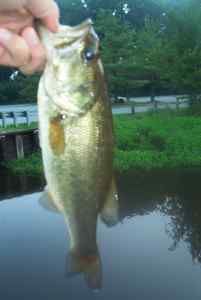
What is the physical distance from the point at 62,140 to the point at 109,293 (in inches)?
166

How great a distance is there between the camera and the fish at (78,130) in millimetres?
2031

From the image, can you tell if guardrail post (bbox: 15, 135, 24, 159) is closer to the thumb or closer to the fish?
the fish

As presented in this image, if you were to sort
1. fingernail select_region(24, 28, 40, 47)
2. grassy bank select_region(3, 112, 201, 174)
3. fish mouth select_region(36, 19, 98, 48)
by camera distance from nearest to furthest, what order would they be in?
fish mouth select_region(36, 19, 98, 48) → fingernail select_region(24, 28, 40, 47) → grassy bank select_region(3, 112, 201, 174)

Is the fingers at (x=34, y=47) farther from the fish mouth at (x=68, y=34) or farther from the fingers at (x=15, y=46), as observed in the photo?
the fish mouth at (x=68, y=34)

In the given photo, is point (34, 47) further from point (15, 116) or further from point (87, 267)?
point (15, 116)

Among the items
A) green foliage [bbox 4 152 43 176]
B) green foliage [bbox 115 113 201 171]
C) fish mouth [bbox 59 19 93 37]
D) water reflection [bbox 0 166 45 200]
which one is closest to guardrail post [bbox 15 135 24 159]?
green foliage [bbox 4 152 43 176]

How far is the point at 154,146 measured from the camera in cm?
1645

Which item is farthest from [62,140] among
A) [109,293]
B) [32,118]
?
[32,118]

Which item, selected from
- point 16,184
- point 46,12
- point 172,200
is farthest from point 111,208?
point 16,184

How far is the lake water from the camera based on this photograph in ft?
19.4

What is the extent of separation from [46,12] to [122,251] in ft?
17.5

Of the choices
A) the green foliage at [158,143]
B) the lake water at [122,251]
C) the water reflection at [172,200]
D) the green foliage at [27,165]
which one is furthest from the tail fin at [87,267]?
the green foliage at [158,143]

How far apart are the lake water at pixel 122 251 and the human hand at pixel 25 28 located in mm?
3580

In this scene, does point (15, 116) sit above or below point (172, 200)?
above
